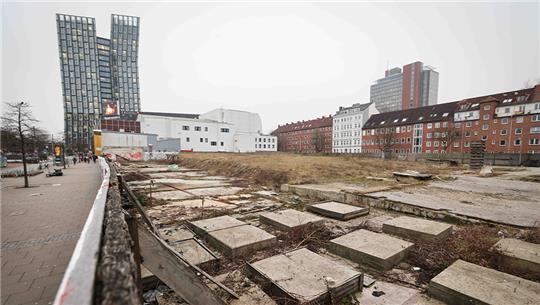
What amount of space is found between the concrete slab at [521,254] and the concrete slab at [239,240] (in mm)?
3004

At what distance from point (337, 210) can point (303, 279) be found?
104 inches

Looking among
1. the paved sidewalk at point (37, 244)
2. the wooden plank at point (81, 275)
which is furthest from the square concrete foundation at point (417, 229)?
the paved sidewalk at point (37, 244)

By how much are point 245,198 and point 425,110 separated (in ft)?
187

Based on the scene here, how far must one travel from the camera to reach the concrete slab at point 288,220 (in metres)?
3.90

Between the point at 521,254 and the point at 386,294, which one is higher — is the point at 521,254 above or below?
above

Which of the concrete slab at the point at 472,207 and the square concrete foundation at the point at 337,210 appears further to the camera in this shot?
the square concrete foundation at the point at 337,210

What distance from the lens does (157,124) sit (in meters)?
43.8

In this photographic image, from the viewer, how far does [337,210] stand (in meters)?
4.70

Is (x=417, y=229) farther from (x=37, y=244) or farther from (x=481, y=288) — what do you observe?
(x=37, y=244)

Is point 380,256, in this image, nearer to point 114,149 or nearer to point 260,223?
point 260,223

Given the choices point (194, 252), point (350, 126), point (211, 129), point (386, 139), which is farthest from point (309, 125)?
point (194, 252)

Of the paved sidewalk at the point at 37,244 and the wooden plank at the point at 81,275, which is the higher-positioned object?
the wooden plank at the point at 81,275

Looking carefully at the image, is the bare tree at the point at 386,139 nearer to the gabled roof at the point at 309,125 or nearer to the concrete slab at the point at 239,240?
the gabled roof at the point at 309,125

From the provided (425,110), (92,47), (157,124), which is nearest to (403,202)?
(157,124)
